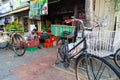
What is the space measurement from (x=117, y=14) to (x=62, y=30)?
181 centimetres

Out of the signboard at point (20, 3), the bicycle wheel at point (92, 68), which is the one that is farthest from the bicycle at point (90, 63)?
the signboard at point (20, 3)

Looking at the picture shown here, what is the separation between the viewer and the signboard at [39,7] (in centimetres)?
787

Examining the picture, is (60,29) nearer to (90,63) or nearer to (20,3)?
(90,63)

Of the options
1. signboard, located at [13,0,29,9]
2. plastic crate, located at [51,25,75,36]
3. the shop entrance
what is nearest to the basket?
plastic crate, located at [51,25,75,36]

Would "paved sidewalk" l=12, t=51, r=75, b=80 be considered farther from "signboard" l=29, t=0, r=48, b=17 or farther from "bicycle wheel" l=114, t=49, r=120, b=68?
"signboard" l=29, t=0, r=48, b=17

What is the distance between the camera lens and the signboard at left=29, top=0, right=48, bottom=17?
7867 millimetres

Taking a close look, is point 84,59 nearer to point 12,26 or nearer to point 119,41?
point 119,41

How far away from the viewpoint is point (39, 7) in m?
8.39

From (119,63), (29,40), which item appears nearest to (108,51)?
(119,63)

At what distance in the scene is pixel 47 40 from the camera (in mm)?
7582

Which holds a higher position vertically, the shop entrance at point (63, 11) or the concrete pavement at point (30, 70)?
the shop entrance at point (63, 11)

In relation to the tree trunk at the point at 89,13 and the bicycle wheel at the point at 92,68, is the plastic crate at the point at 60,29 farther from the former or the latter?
the bicycle wheel at the point at 92,68

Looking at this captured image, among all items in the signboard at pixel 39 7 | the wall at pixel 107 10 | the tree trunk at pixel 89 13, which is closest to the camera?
the tree trunk at pixel 89 13

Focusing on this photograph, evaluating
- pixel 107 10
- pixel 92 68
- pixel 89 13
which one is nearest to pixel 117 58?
pixel 89 13
